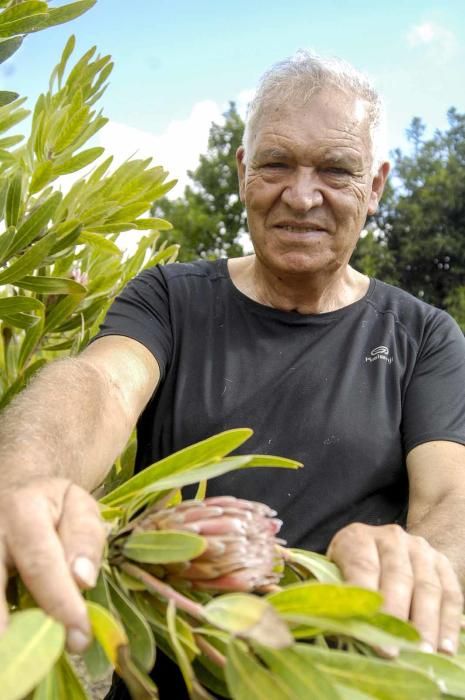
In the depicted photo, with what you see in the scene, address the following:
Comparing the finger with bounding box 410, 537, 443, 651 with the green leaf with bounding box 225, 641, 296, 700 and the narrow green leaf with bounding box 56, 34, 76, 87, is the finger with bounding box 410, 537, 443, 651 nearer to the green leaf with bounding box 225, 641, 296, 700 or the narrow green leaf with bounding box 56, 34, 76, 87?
the green leaf with bounding box 225, 641, 296, 700

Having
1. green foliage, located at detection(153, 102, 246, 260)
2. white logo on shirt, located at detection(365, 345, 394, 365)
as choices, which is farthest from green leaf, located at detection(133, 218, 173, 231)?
green foliage, located at detection(153, 102, 246, 260)

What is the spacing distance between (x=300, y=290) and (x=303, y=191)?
0.92 feet

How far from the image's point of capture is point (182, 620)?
0.81 meters

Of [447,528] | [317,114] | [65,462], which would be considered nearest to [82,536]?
[65,462]

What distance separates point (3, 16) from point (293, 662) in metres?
1.54

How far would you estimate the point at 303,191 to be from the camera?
203cm

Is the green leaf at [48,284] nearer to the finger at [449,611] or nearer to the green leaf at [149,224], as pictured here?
the green leaf at [149,224]

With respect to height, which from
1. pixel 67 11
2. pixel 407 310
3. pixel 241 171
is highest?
pixel 67 11

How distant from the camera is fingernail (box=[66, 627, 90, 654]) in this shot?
708 millimetres

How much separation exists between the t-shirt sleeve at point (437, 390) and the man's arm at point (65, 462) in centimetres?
66

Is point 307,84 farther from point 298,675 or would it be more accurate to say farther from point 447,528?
point 298,675

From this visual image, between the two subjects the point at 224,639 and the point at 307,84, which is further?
the point at 307,84

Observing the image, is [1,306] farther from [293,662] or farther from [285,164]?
[293,662]

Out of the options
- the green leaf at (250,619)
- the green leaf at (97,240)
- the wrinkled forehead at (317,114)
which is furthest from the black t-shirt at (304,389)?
the green leaf at (250,619)
